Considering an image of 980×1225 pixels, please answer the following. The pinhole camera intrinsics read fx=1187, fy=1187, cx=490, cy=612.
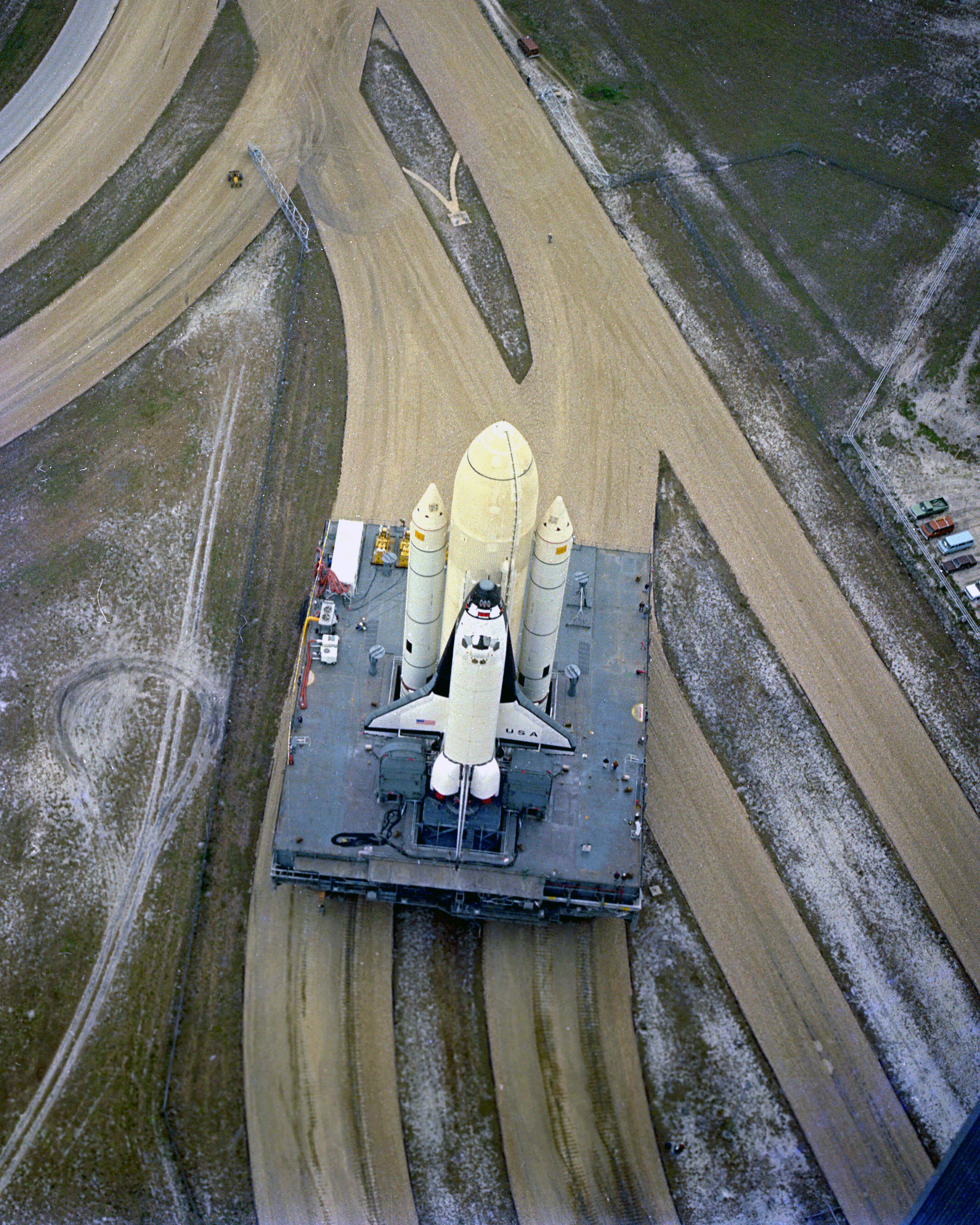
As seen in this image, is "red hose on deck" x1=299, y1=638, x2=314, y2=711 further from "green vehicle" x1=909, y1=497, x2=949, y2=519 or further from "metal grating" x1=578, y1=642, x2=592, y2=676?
"green vehicle" x1=909, y1=497, x2=949, y2=519

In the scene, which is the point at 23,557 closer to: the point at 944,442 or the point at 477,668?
the point at 477,668

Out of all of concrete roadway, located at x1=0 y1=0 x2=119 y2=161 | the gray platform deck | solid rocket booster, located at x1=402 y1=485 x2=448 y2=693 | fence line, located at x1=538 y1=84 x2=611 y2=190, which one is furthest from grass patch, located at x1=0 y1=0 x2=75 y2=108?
solid rocket booster, located at x1=402 y1=485 x2=448 y2=693

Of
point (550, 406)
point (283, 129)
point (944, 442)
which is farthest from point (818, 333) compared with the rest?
point (283, 129)

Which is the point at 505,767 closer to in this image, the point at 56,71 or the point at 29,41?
the point at 56,71

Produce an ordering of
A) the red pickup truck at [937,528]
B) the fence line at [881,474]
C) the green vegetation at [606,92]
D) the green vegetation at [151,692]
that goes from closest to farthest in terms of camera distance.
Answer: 1. the green vegetation at [151,692]
2. the fence line at [881,474]
3. the red pickup truck at [937,528]
4. the green vegetation at [606,92]

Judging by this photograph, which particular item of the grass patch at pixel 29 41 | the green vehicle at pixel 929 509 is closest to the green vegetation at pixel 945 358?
the green vehicle at pixel 929 509

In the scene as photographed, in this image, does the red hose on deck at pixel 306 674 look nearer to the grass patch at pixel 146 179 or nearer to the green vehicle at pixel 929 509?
the grass patch at pixel 146 179
